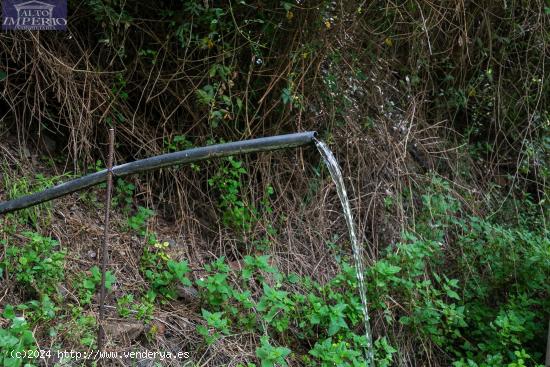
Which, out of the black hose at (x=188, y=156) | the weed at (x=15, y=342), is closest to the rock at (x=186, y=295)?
the weed at (x=15, y=342)

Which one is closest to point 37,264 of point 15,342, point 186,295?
point 15,342

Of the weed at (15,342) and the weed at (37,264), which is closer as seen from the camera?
the weed at (15,342)

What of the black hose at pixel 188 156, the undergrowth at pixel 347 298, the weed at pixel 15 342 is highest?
the black hose at pixel 188 156

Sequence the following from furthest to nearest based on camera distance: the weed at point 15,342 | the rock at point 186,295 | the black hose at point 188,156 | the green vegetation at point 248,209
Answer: the rock at point 186,295
the green vegetation at point 248,209
the weed at point 15,342
the black hose at point 188,156

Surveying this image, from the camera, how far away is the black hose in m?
2.24

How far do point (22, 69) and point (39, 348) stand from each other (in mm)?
1659

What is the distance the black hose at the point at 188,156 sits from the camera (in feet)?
7.35

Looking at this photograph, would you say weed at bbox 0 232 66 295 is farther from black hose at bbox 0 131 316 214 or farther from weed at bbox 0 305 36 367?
black hose at bbox 0 131 316 214

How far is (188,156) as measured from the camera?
229 cm

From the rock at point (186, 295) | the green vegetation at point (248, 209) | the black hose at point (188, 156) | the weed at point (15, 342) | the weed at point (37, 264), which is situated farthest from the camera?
the rock at point (186, 295)

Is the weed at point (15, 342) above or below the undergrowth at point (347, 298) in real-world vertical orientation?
above

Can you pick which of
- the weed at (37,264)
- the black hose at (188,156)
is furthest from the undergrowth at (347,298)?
the black hose at (188,156)

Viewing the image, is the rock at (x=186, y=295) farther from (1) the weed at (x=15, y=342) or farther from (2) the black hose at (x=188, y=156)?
(2) the black hose at (x=188, y=156)

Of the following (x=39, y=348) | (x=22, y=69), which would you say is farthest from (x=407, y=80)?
(x=39, y=348)
